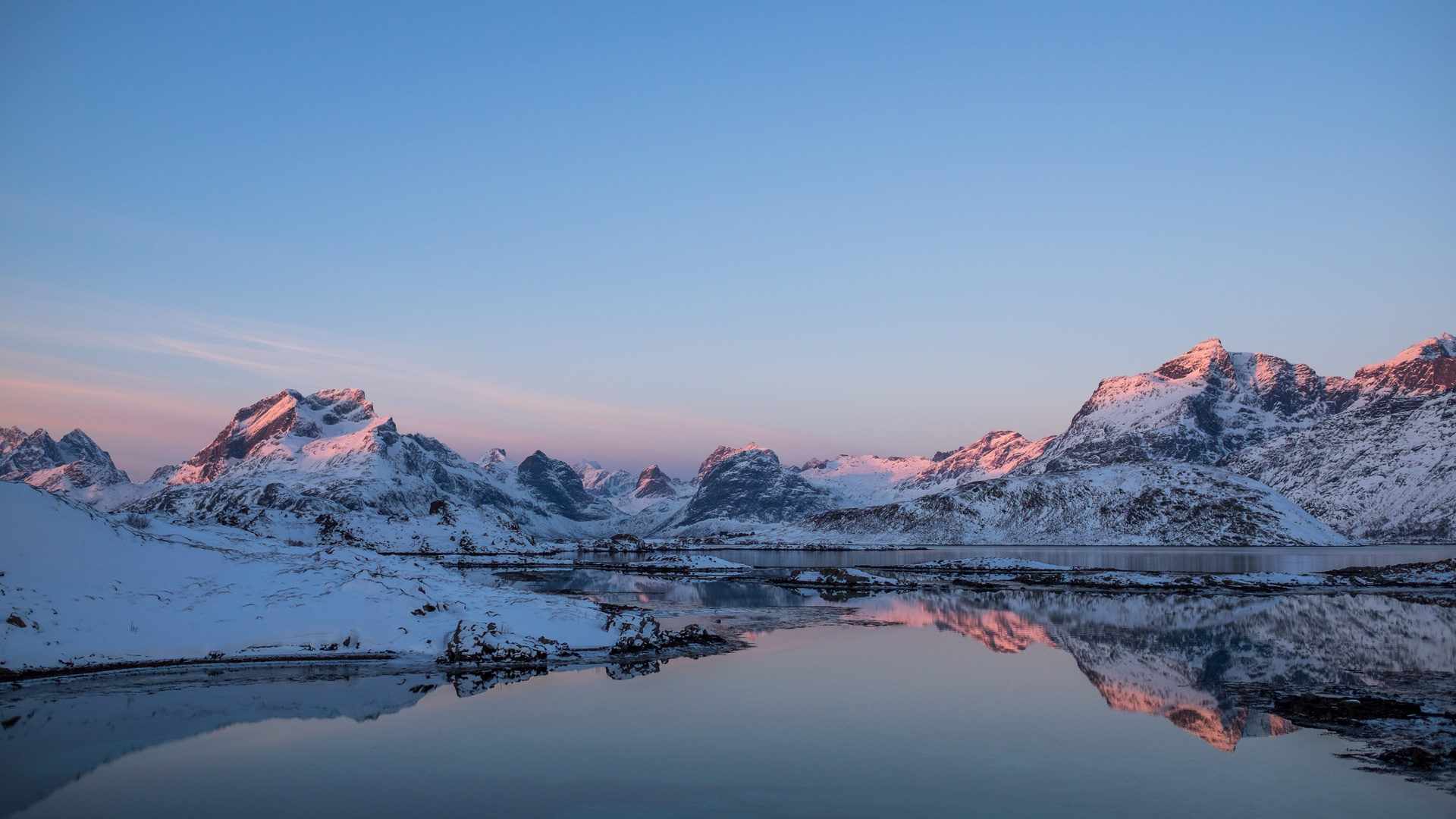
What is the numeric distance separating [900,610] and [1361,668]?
26.1 meters

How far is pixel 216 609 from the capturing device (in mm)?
34781

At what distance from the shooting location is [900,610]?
5531 centimetres

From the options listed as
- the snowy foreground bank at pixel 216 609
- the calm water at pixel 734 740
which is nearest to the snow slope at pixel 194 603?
the snowy foreground bank at pixel 216 609

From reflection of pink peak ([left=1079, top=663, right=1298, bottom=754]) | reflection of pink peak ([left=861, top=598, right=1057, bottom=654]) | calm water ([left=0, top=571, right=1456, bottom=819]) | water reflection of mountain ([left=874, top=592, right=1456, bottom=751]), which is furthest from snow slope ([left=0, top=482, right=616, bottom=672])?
water reflection of mountain ([left=874, top=592, right=1456, bottom=751])

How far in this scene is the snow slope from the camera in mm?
30672

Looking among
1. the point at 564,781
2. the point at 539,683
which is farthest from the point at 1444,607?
the point at 564,781

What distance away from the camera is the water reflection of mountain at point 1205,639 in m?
27.6

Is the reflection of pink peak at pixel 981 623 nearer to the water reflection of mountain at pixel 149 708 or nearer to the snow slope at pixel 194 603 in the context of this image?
the snow slope at pixel 194 603

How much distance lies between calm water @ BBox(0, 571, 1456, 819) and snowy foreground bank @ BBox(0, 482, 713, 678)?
2.26 meters

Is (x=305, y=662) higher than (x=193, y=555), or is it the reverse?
(x=193, y=555)

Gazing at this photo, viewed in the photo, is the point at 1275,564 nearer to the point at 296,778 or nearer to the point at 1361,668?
the point at 1361,668

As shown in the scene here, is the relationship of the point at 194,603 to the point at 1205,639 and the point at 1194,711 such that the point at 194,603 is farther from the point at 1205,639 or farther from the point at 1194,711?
the point at 1205,639

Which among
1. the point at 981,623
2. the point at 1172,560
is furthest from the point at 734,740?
the point at 1172,560

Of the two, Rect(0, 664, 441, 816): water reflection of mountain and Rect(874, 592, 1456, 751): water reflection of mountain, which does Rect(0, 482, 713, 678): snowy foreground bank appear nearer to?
Rect(0, 664, 441, 816): water reflection of mountain
